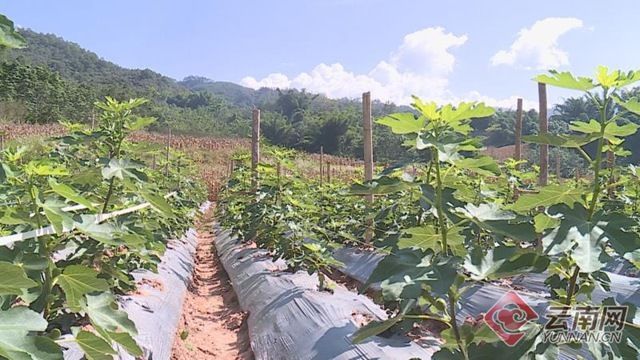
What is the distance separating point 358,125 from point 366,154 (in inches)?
1926

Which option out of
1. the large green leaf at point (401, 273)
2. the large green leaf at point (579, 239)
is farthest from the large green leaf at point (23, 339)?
the large green leaf at point (579, 239)

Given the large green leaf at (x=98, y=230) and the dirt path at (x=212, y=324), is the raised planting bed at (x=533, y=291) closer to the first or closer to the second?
the dirt path at (x=212, y=324)

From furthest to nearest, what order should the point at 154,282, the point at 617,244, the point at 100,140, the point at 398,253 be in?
the point at 154,282 < the point at 100,140 < the point at 398,253 < the point at 617,244

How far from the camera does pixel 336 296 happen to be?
159 inches

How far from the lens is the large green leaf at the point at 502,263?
136 cm

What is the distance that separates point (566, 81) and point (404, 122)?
1.69 ft

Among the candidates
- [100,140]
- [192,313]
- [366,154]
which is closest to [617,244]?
[100,140]

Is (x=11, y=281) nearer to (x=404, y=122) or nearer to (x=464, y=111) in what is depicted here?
(x=404, y=122)

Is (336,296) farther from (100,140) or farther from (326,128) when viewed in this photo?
(326,128)

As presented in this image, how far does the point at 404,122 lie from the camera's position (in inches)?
64.4

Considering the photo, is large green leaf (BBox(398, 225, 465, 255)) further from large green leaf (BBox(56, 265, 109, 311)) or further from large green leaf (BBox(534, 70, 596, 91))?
large green leaf (BBox(56, 265, 109, 311))

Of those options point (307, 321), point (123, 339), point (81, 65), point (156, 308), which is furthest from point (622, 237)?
point (81, 65)

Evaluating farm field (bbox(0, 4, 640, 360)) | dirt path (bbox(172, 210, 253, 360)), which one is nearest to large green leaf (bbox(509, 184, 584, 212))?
farm field (bbox(0, 4, 640, 360))

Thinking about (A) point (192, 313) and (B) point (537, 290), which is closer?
(B) point (537, 290)
